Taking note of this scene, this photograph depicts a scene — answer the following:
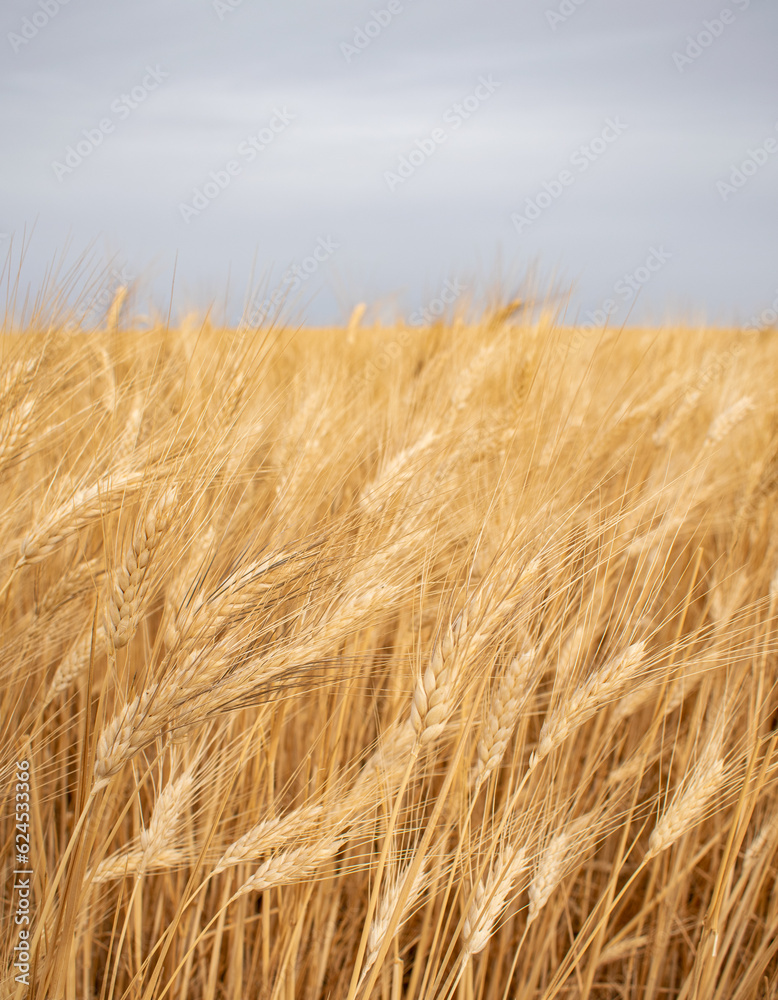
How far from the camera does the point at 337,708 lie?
3.18ft

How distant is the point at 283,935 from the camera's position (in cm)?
95

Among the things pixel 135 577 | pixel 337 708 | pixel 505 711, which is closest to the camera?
pixel 135 577

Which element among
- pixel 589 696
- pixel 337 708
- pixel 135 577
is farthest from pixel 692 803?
pixel 135 577

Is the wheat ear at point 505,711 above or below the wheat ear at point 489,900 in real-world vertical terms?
above

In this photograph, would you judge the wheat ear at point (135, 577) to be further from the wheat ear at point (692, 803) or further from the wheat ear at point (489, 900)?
the wheat ear at point (692, 803)

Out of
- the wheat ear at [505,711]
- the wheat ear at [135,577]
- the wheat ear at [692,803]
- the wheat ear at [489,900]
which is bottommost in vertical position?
the wheat ear at [489,900]

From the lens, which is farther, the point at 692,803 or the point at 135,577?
the point at 692,803

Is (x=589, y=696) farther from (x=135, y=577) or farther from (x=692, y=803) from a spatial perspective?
(x=135, y=577)

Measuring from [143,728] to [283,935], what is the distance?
54cm

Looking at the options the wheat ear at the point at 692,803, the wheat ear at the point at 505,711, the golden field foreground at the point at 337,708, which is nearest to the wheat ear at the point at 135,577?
the golden field foreground at the point at 337,708

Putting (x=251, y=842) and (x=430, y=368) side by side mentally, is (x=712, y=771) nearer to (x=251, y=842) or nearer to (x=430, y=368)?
(x=251, y=842)

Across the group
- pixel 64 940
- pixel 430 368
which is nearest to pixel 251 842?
pixel 64 940

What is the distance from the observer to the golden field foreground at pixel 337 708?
715 millimetres

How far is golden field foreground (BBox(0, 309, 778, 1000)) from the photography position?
2.35 feet
